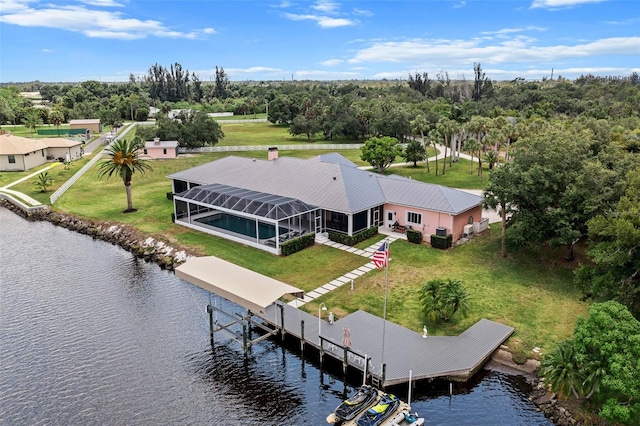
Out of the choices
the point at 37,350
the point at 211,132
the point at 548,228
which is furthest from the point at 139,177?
the point at 548,228

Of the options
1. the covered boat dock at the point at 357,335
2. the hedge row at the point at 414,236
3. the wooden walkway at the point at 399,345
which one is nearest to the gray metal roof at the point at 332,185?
the hedge row at the point at 414,236

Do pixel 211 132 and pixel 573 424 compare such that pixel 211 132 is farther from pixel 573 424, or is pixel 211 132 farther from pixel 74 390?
pixel 573 424

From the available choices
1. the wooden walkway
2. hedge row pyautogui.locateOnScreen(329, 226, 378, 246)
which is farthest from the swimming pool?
the wooden walkway

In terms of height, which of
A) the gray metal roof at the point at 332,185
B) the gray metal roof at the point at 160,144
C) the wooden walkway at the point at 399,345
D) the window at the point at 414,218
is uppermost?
the gray metal roof at the point at 160,144

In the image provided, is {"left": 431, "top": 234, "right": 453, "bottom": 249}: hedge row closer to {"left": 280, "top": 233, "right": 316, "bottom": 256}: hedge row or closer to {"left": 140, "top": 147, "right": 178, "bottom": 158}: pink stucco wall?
{"left": 280, "top": 233, "right": 316, "bottom": 256}: hedge row

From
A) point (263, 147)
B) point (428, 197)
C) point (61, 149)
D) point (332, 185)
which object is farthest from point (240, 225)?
point (61, 149)

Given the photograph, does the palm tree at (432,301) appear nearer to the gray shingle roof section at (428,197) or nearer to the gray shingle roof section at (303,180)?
the gray shingle roof section at (428,197)
